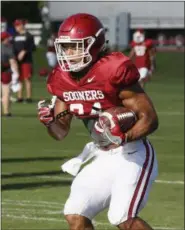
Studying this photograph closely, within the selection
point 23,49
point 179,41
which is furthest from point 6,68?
point 179,41

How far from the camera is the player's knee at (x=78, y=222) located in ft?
18.6

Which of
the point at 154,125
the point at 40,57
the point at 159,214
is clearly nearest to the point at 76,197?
the point at 154,125

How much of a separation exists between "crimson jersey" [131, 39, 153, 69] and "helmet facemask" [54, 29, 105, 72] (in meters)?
16.1

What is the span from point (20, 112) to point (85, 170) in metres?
12.2

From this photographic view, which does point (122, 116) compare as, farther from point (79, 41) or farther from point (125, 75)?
point (79, 41)

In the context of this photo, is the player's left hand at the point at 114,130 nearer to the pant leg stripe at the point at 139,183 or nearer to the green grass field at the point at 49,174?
the pant leg stripe at the point at 139,183

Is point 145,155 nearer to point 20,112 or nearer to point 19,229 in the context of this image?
point 19,229

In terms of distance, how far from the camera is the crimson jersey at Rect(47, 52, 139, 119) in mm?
5664

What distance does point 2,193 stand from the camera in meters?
9.35

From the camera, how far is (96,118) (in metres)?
5.91

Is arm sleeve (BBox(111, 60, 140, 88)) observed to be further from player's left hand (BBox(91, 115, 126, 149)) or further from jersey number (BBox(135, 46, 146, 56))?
jersey number (BBox(135, 46, 146, 56))

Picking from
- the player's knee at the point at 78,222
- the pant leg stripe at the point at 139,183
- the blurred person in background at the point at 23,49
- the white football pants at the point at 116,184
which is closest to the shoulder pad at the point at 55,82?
the white football pants at the point at 116,184

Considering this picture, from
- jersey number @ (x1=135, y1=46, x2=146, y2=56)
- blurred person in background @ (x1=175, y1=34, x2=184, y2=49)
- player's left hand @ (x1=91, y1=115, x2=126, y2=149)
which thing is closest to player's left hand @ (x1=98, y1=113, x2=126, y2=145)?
player's left hand @ (x1=91, y1=115, x2=126, y2=149)

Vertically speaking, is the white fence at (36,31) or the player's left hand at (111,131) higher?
the player's left hand at (111,131)
